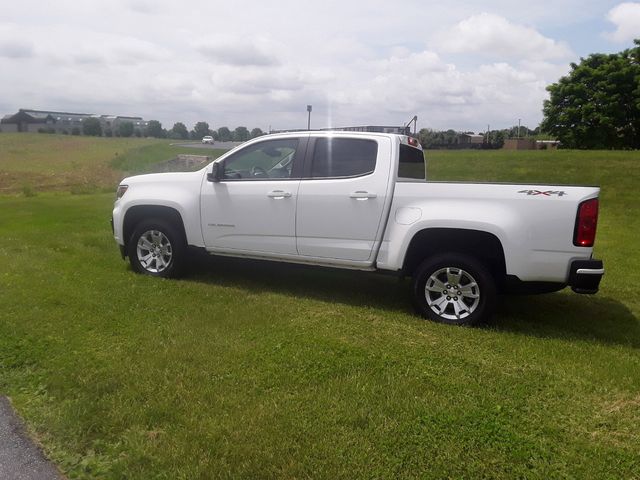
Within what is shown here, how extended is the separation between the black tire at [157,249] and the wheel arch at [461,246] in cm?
275

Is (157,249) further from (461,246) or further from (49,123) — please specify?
(49,123)

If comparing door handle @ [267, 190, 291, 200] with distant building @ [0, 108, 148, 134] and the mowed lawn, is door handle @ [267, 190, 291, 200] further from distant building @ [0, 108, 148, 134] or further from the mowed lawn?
distant building @ [0, 108, 148, 134]

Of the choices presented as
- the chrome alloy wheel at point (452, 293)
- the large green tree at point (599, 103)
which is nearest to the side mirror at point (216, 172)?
the chrome alloy wheel at point (452, 293)

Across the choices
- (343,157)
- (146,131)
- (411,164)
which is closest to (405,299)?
(411,164)

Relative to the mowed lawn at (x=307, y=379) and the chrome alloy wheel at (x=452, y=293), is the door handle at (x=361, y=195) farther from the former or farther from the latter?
the mowed lawn at (x=307, y=379)

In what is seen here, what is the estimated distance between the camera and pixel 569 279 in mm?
4805

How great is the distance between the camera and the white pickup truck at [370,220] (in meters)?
4.85

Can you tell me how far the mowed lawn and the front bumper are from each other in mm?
536

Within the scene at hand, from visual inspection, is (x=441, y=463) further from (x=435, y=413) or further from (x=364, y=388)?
(x=364, y=388)

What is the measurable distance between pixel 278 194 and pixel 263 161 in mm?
557

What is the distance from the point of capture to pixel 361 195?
18.3 feet

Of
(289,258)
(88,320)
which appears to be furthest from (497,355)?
(88,320)

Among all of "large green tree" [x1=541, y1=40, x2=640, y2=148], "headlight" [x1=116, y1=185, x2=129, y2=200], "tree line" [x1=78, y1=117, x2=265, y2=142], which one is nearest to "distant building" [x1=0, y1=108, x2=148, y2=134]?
"tree line" [x1=78, y1=117, x2=265, y2=142]

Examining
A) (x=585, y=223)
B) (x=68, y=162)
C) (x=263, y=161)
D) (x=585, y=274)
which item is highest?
(x=263, y=161)
